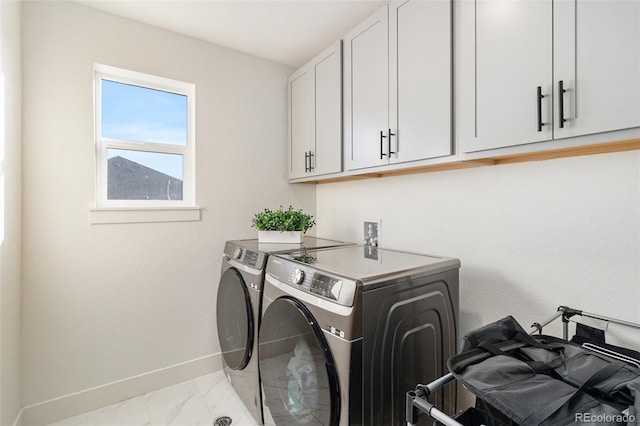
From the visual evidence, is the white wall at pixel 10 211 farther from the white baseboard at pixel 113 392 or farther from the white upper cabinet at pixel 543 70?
the white upper cabinet at pixel 543 70

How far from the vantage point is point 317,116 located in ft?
7.18

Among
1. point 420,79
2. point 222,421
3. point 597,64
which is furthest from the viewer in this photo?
point 222,421

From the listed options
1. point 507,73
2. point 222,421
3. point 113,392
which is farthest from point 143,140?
point 507,73

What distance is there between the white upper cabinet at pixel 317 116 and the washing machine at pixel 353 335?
32.8 inches

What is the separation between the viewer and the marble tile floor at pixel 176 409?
5.81 feet

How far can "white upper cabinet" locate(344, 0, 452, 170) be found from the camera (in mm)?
1376

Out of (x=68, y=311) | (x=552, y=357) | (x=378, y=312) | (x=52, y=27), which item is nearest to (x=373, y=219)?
(x=378, y=312)

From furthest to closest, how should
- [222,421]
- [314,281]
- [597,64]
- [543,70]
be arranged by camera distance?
1. [222,421]
2. [314,281]
3. [543,70]
4. [597,64]

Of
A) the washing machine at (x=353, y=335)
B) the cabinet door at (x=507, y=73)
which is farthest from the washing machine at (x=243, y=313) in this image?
the cabinet door at (x=507, y=73)

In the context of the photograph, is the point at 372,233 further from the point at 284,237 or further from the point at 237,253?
the point at 237,253

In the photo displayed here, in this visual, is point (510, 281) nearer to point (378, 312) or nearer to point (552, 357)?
point (552, 357)

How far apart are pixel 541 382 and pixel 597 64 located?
0.96 meters

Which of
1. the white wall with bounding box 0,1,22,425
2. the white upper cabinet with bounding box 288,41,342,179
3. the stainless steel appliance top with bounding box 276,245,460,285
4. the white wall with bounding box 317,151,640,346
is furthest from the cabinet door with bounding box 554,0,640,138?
the white wall with bounding box 0,1,22,425

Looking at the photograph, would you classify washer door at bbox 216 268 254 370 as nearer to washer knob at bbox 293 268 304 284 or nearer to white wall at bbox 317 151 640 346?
washer knob at bbox 293 268 304 284
